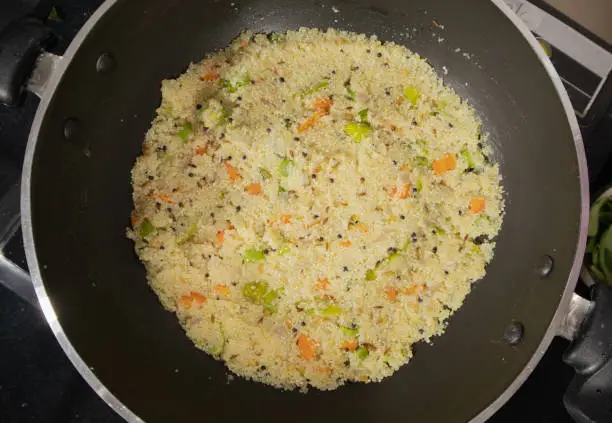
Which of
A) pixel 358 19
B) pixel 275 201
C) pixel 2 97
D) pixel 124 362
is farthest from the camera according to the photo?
pixel 358 19

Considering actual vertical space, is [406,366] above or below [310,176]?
below

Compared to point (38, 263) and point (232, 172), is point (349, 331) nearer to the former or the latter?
point (232, 172)

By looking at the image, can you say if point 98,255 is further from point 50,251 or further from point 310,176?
→ point 310,176

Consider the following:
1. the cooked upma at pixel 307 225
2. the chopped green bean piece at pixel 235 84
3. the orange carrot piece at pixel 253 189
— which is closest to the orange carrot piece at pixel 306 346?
the cooked upma at pixel 307 225

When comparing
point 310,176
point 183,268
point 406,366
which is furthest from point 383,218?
point 183,268

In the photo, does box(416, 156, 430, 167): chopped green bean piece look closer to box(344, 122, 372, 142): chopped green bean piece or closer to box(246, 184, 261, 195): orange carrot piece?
box(344, 122, 372, 142): chopped green bean piece

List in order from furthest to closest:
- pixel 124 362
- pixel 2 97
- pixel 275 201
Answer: pixel 275 201, pixel 124 362, pixel 2 97

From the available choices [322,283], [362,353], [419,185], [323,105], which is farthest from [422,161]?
[362,353]

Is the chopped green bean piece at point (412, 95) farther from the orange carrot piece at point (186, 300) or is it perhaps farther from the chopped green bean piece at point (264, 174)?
the orange carrot piece at point (186, 300)

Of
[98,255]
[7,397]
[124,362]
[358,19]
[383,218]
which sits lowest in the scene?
[7,397]
